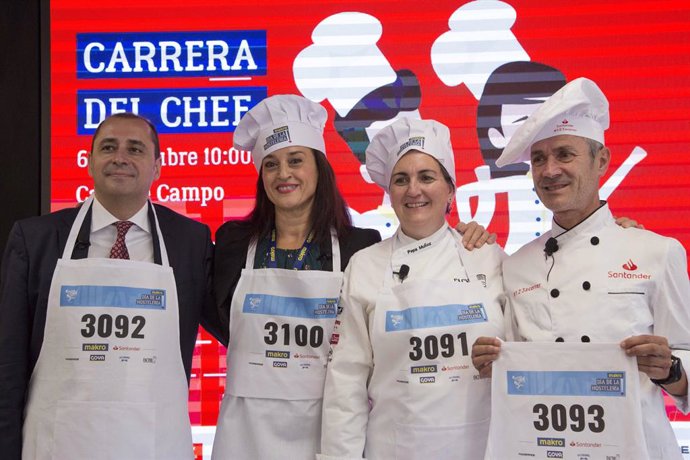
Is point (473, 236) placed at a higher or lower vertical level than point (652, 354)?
higher

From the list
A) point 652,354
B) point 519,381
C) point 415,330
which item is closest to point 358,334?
point 415,330

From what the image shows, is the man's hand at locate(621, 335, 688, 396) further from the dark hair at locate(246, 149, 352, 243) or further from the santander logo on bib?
the dark hair at locate(246, 149, 352, 243)

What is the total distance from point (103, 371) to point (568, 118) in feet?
5.55

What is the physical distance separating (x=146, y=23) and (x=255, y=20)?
1.80 ft

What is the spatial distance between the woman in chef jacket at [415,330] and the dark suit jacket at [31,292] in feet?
1.89

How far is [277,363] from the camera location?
2.85m

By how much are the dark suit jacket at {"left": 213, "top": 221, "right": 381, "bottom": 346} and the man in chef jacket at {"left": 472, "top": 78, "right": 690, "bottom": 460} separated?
58 cm

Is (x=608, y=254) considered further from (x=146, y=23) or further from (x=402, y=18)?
(x=146, y=23)

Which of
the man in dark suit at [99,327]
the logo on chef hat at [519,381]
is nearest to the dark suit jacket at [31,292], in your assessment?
the man in dark suit at [99,327]

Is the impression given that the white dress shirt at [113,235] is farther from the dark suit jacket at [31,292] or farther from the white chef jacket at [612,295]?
the white chef jacket at [612,295]

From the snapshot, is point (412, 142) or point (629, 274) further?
point (412, 142)

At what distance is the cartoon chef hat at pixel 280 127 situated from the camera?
2998 mm

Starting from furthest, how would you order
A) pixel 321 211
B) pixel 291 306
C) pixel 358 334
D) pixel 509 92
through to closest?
pixel 509 92, pixel 321 211, pixel 291 306, pixel 358 334

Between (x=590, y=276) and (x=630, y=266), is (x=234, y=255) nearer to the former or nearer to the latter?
(x=590, y=276)
